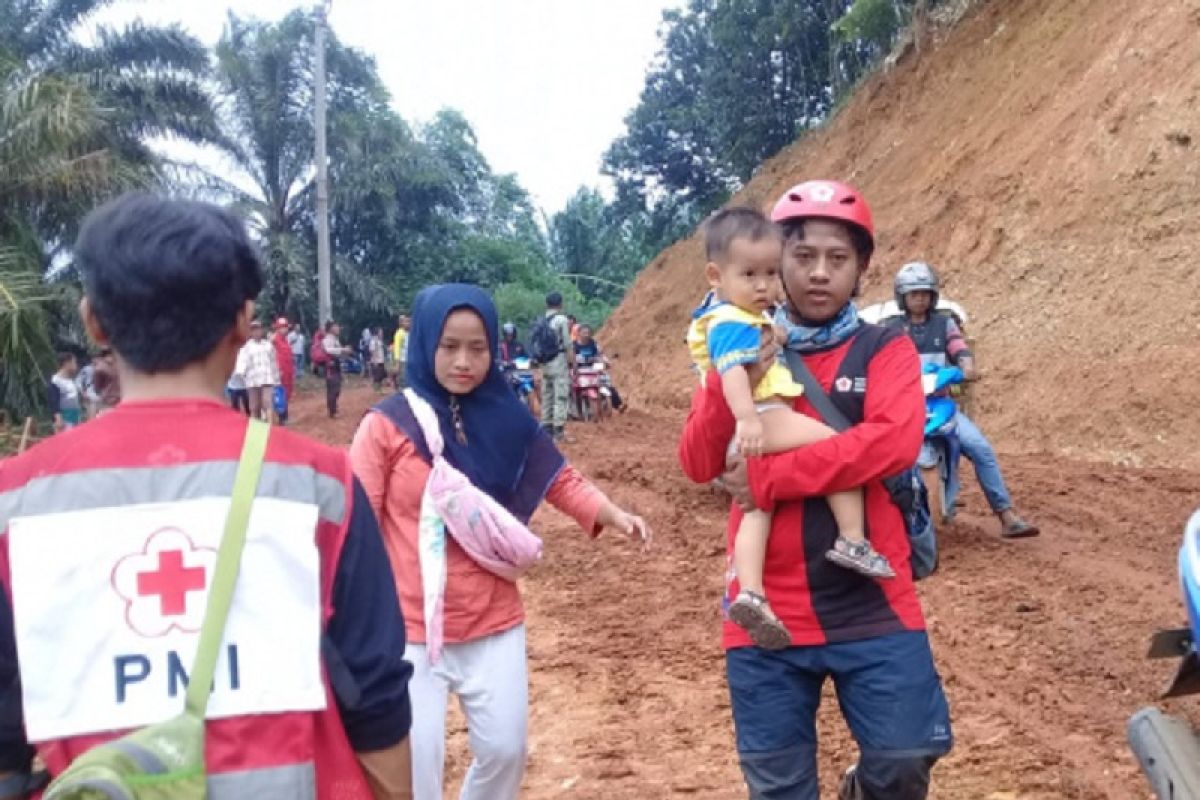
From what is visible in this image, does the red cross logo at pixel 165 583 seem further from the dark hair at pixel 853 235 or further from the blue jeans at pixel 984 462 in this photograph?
the blue jeans at pixel 984 462

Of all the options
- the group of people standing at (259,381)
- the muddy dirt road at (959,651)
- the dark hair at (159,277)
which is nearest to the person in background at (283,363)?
the group of people standing at (259,381)

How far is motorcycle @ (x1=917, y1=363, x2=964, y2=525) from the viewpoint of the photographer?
7.77 meters

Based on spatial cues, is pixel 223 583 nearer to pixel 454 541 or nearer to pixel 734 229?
pixel 454 541

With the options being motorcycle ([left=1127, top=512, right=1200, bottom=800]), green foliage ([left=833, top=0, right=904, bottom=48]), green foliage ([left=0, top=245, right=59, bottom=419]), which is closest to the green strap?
motorcycle ([left=1127, top=512, right=1200, bottom=800])

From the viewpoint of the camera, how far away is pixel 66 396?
1656 centimetres

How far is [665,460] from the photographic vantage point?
13.4m

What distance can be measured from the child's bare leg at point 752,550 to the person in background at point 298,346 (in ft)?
82.6

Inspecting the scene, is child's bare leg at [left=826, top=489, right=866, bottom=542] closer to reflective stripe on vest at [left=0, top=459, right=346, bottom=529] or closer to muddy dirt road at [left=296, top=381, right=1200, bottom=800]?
reflective stripe on vest at [left=0, top=459, right=346, bottom=529]

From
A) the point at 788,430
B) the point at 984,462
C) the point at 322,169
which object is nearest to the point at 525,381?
the point at 322,169

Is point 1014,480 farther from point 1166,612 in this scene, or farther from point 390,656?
point 390,656

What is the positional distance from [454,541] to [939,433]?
4.91 metres

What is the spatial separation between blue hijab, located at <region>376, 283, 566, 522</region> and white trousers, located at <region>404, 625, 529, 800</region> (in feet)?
1.38

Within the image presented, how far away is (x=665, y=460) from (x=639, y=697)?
25.0 ft

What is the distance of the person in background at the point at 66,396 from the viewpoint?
16578mm
